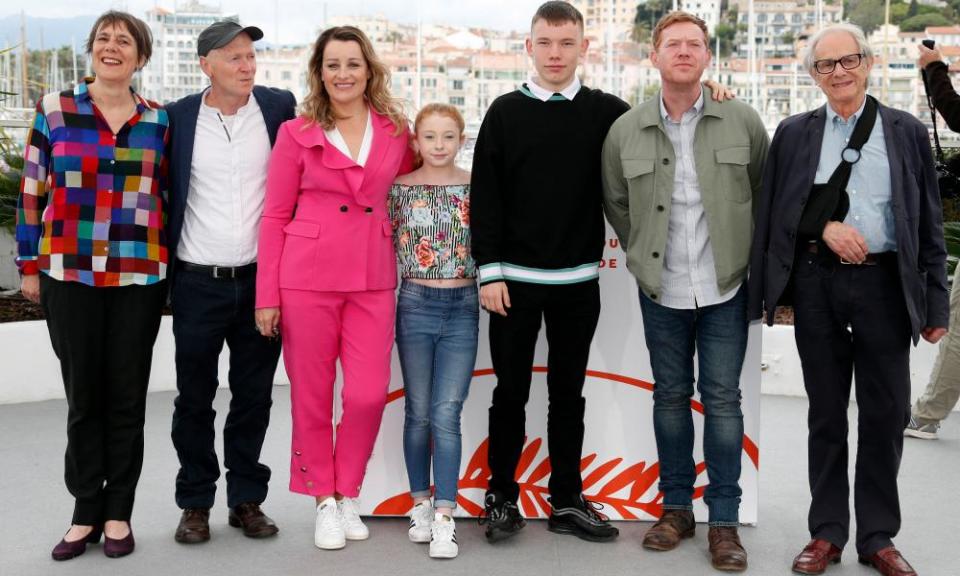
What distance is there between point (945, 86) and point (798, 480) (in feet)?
5.66

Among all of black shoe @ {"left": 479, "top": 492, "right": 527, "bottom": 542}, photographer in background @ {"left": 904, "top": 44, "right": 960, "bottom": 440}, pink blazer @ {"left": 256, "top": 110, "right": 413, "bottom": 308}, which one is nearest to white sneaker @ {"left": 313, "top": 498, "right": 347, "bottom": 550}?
black shoe @ {"left": 479, "top": 492, "right": 527, "bottom": 542}

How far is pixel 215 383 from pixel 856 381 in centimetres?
209

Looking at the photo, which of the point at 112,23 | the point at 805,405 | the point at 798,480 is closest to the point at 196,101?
the point at 112,23

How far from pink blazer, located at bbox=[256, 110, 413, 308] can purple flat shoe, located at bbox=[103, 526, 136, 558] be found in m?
0.91

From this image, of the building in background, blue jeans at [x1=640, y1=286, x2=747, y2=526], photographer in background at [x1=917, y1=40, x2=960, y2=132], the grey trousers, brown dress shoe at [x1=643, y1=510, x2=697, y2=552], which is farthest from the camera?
the building in background

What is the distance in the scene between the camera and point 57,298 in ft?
10.7

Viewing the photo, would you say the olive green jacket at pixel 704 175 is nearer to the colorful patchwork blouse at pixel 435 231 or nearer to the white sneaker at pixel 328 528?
the colorful patchwork blouse at pixel 435 231

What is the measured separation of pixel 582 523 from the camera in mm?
3576

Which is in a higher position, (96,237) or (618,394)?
(96,237)

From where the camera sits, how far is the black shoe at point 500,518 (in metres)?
3.51

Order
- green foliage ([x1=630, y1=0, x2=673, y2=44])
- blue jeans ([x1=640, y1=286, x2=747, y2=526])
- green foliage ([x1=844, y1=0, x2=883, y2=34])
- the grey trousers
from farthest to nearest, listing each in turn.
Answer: green foliage ([x1=630, y1=0, x2=673, y2=44]) → green foliage ([x1=844, y1=0, x2=883, y2=34]) → the grey trousers → blue jeans ([x1=640, y1=286, x2=747, y2=526])

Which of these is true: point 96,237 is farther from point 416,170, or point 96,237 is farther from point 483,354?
point 483,354

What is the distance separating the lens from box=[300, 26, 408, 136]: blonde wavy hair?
134 inches

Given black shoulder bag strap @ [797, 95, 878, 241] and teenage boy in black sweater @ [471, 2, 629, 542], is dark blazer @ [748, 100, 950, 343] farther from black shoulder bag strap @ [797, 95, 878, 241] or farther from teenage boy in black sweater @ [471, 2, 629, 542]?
teenage boy in black sweater @ [471, 2, 629, 542]
